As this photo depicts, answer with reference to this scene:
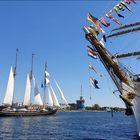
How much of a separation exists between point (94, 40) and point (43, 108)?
88.7 m

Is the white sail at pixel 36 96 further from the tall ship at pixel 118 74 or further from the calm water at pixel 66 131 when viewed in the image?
the tall ship at pixel 118 74

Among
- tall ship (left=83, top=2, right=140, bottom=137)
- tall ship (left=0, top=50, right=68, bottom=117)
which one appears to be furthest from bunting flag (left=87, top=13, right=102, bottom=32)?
tall ship (left=0, top=50, right=68, bottom=117)

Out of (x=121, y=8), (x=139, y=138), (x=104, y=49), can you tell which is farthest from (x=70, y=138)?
(x=121, y=8)

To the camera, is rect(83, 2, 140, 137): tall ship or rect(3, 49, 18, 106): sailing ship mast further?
rect(3, 49, 18, 106): sailing ship mast

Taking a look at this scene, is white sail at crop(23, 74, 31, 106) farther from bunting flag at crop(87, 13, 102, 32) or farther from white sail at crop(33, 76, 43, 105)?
bunting flag at crop(87, 13, 102, 32)

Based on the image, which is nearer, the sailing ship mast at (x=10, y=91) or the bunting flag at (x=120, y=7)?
the bunting flag at (x=120, y=7)

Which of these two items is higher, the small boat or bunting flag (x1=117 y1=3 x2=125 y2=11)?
bunting flag (x1=117 y1=3 x2=125 y2=11)

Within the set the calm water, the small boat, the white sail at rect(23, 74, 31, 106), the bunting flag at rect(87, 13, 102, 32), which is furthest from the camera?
the white sail at rect(23, 74, 31, 106)

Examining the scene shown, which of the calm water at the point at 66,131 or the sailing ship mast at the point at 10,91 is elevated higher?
the sailing ship mast at the point at 10,91

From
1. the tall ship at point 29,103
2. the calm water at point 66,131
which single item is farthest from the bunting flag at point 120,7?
the tall ship at point 29,103

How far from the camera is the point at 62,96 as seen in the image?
12900 centimetres

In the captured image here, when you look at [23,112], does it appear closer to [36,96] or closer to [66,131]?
[36,96]

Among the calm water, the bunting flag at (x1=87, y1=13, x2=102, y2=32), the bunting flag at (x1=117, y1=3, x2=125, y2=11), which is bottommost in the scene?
the calm water

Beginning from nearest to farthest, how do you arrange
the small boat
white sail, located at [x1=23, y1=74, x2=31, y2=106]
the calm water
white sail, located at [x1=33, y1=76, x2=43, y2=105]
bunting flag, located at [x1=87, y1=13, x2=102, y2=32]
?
bunting flag, located at [x1=87, y1=13, x2=102, y2=32] → the calm water → the small boat → white sail, located at [x1=23, y1=74, x2=31, y2=106] → white sail, located at [x1=33, y1=76, x2=43, y2=105]
